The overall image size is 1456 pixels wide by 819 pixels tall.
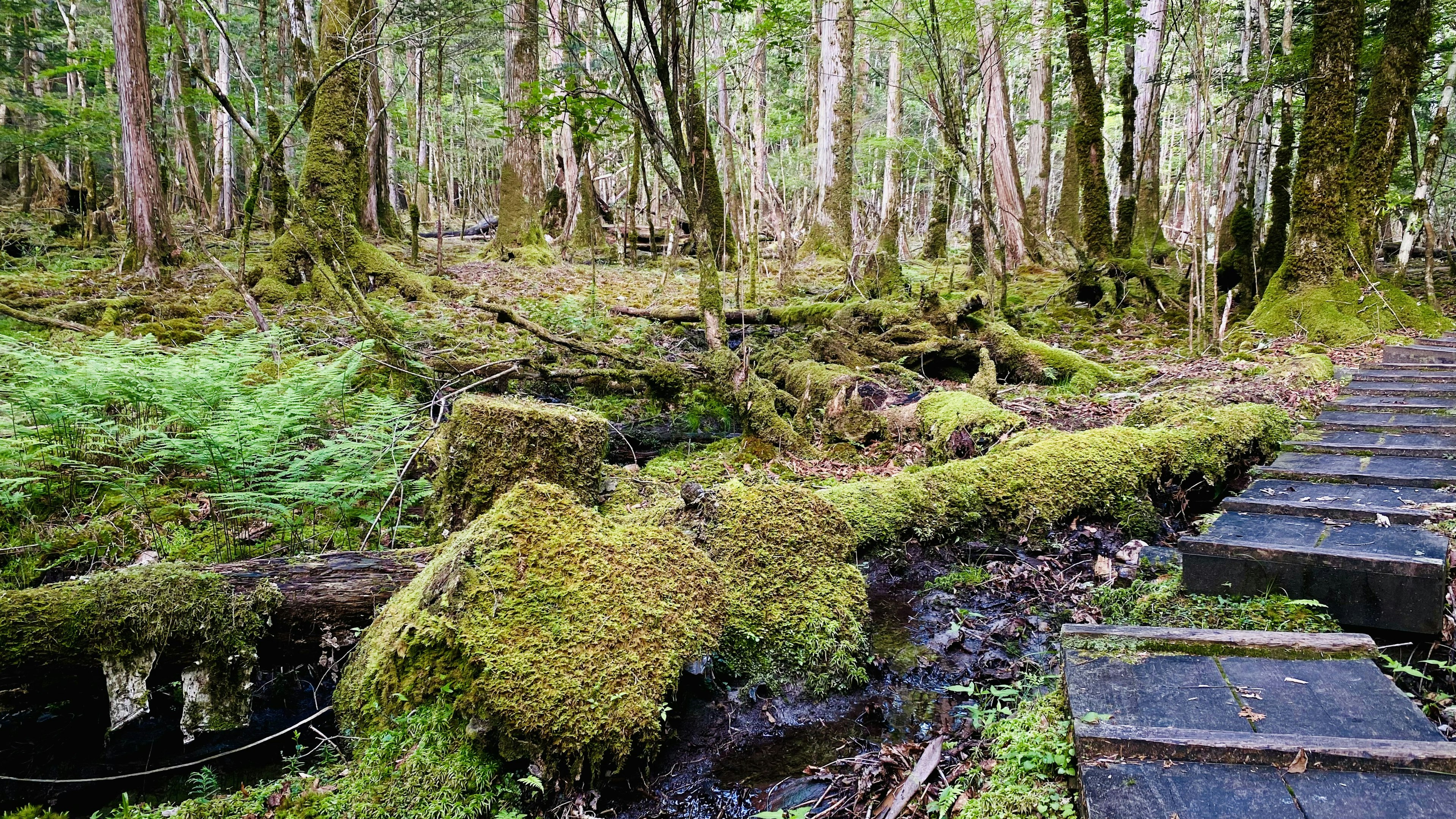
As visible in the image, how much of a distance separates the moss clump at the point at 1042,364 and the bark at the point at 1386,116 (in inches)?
186

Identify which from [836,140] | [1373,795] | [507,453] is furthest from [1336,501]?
[836,140]

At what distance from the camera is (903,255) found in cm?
2242

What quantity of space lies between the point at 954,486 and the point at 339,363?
15.8ft

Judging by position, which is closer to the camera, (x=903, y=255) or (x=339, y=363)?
(x=339, y=363)

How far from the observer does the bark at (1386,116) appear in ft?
30.6

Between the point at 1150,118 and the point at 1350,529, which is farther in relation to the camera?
the point at 1150,118

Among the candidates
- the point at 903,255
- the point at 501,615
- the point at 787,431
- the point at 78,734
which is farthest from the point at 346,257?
the point at 903,255

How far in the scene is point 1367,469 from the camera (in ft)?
12.2

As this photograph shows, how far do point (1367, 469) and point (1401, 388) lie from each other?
2.86 metres

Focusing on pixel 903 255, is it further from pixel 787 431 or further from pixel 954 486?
pixel 954 486

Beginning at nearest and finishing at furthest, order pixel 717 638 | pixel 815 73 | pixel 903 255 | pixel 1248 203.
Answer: pixel 717 638, pixel 1248 203, pixel 815 73, pixel 903 255

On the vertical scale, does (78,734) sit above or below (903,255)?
below

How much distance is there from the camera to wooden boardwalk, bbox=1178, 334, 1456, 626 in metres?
2.44

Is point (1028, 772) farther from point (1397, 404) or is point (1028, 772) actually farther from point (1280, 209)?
point (1280, 209)
